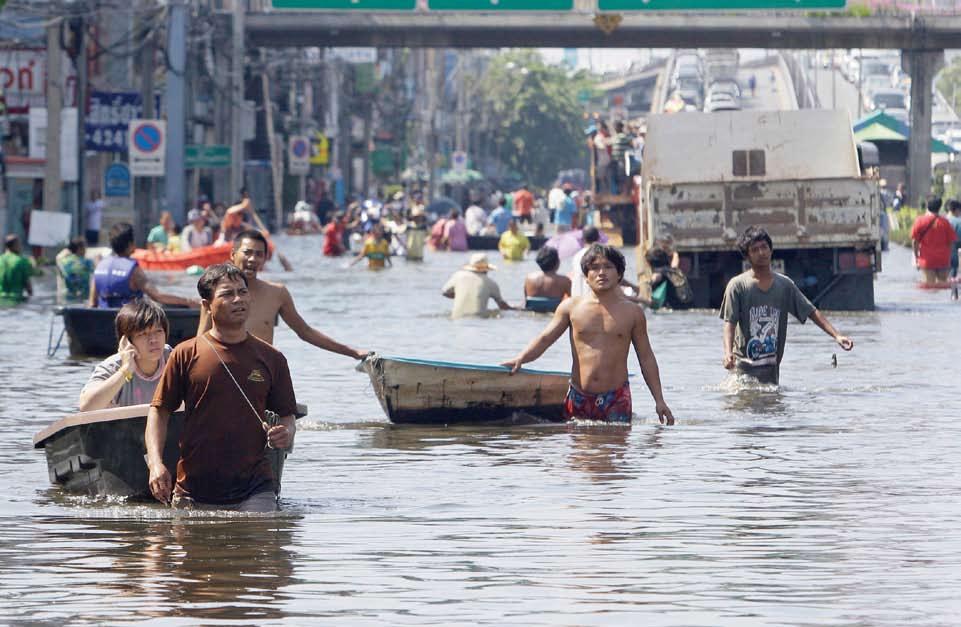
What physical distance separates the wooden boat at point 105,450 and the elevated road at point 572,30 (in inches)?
1903

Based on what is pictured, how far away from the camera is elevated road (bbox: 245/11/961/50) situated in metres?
60.8

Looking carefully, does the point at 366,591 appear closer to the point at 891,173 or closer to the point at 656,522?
the point at 656,522

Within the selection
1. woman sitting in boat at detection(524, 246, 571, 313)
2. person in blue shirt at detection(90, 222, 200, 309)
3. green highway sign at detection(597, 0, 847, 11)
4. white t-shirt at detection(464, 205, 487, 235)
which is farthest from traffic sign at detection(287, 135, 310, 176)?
person in blue shirt at detection(90, 222, 200, 309)

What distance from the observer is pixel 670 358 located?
23.2 meters

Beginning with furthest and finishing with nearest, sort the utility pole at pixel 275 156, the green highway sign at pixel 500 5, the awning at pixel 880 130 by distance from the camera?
the utility pole at pixel 275 156
the awning at pixel 880 130
the green highway sign at pixel 500 5

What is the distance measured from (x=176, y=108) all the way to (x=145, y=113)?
67cm

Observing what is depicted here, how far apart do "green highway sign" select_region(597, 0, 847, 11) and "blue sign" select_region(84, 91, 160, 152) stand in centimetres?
1034

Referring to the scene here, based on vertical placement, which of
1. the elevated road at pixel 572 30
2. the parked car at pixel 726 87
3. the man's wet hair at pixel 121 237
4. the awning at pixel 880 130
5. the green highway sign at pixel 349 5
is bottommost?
the man's wet hair at pixel 121 237

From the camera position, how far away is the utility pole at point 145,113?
161 feet

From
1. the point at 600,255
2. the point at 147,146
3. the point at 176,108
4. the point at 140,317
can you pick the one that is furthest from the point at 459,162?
the point at 140,317

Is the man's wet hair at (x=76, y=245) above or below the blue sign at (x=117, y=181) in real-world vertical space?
below

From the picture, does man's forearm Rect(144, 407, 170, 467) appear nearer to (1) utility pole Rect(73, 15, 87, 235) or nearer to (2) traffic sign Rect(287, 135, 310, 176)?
(1) utility pole Rect(73, 15, 87, 235)

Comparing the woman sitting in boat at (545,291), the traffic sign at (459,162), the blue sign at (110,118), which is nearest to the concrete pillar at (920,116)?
the blue sign at (110,118)

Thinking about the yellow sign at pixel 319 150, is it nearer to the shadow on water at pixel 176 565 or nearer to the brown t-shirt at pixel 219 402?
the shadow on water at pixel 176 565
